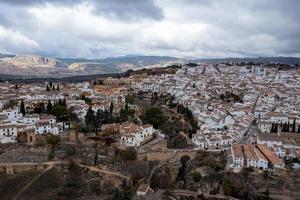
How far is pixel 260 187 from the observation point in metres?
38.4

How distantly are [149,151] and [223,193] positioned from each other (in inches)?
332

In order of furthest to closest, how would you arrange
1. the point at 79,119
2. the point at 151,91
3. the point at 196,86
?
the point at 196,86
the point at 151,91
the point at 79,119

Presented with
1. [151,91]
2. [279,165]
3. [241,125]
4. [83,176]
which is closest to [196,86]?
[151,91]

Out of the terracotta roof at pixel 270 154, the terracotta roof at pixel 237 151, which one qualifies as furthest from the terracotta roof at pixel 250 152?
the terracotta roof at pixel 270 154

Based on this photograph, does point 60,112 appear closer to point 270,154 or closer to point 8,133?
point 8,133

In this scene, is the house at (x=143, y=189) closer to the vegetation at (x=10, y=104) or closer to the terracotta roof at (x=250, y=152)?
the terracotta roof at (x=250, y=152)

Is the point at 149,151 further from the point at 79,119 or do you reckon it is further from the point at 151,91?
the point at 151,91

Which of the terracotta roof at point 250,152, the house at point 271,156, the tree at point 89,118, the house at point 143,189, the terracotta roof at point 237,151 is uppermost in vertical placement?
the tree at point 89,118

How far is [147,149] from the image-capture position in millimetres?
41500

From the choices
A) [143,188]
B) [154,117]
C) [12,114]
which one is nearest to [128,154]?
[143,188]

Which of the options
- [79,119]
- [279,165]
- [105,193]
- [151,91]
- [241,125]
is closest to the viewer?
[105,193]

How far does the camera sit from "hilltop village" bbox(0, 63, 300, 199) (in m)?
37.2

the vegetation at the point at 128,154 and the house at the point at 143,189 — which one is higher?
the vegetation at the point at 128,154

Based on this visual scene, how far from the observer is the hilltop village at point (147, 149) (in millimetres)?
37156
